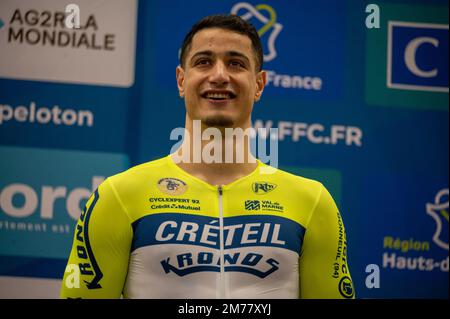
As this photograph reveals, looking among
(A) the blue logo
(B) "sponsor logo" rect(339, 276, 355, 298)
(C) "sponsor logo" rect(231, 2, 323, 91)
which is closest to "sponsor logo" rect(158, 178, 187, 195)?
(B) "sponsor logo" rect(339, 276, 355, 298)

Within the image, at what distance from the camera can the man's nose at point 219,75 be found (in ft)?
8.51

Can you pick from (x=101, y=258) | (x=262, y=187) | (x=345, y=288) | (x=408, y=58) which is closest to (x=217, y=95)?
(x=262, y=187)

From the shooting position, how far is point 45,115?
12.4ft

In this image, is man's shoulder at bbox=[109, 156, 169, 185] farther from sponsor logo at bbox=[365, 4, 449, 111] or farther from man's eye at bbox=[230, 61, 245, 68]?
sponsor logo at bbox=[365, 4, 449, 111]

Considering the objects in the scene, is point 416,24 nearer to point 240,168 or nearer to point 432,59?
point 432,59

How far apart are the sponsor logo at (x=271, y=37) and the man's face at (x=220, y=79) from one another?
126 centimetres

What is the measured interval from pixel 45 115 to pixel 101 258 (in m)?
1.56

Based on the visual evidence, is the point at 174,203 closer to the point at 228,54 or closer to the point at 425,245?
the point at 228,54

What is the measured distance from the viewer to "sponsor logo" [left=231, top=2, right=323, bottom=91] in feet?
13.0

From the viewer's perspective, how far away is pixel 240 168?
268 centimetres

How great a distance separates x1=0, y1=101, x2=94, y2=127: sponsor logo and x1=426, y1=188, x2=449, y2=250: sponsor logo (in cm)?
204
